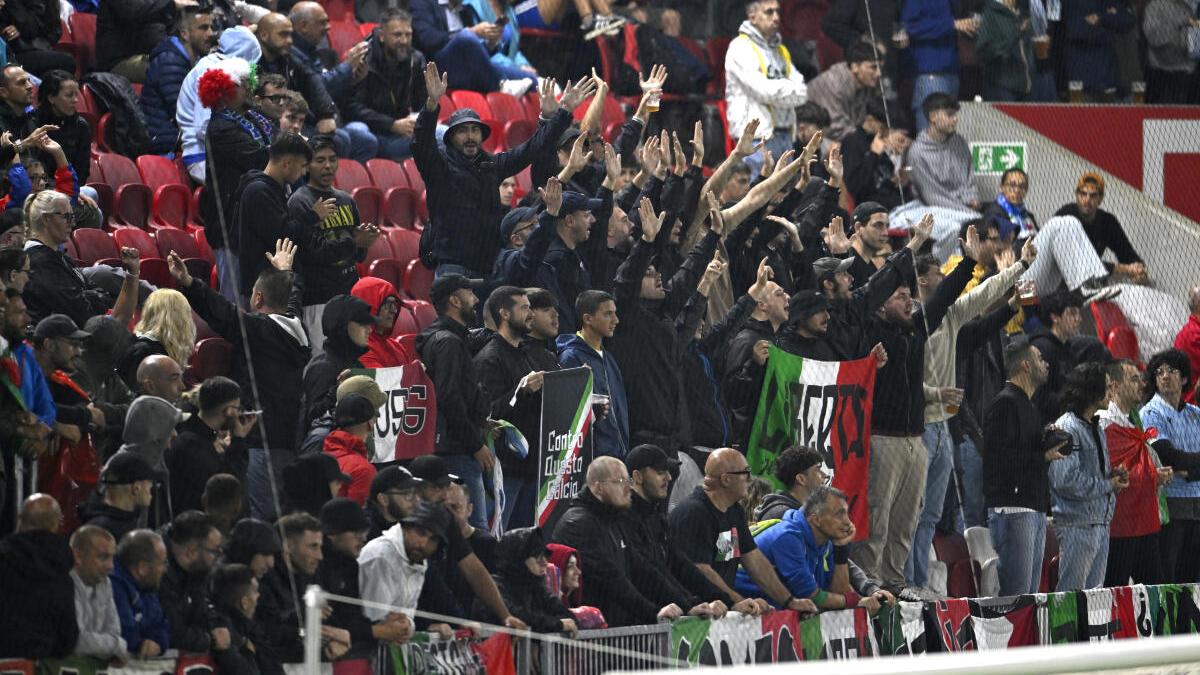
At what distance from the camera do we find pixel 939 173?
13984 millimetres

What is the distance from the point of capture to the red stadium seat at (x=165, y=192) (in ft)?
32.3

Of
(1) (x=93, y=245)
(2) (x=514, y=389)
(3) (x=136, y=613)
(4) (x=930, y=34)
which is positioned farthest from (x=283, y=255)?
(4) (x=930, y=34)

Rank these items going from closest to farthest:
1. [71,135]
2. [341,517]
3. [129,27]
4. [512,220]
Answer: [341,517] < [71,135] < [512,220] < [129,27]

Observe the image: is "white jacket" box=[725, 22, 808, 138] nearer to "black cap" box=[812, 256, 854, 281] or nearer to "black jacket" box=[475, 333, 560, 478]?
"black cap" box=[812, 256, 854, 281]

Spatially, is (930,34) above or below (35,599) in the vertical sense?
above

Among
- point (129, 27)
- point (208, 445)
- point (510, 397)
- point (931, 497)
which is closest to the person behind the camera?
point (208, 445)

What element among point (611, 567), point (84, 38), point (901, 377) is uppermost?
point (84, 38)

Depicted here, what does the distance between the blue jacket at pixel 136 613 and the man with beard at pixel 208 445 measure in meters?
0.62

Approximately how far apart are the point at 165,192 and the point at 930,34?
265 inches

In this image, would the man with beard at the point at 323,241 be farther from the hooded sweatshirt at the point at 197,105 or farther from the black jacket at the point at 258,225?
the hooded sweatshirt at the point at 197,105

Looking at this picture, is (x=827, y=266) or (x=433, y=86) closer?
(x=433, y=86)

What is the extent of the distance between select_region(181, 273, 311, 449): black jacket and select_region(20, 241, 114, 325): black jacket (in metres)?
0.47

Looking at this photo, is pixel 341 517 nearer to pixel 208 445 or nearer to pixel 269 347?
pixel 208 445

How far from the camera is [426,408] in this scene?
27.9ft
